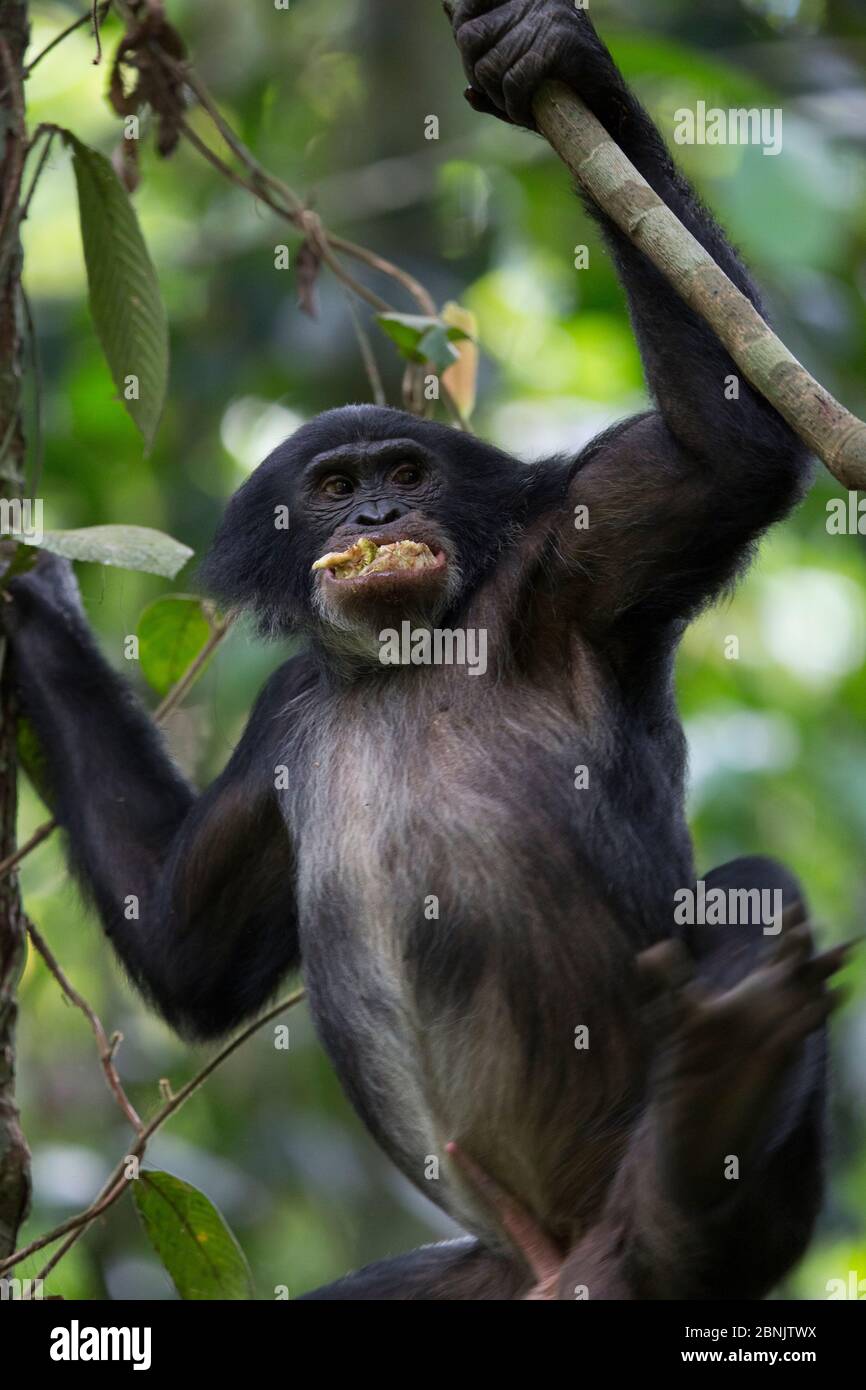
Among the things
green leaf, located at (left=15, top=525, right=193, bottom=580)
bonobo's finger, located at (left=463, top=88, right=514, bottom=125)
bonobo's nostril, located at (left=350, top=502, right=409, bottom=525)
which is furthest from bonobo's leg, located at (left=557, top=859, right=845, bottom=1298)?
bonobo's finger, located at (left=463, top=88, right=514, bottom=125)

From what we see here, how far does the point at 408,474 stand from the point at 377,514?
0.84ft

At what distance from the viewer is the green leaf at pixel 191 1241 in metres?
5.29

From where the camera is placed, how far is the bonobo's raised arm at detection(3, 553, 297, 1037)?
223 inches

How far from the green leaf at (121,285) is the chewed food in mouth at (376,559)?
3.48 ft

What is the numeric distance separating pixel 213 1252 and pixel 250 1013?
84cm

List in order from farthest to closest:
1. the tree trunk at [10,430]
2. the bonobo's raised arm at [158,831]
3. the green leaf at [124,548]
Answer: the bonobo's raised arm at [158,831], the tree trunk at [10,430], the green leaf at [124,548]

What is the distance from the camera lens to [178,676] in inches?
252

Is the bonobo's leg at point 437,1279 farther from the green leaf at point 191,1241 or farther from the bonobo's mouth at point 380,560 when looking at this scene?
the bonobo's mouth at point 380,560

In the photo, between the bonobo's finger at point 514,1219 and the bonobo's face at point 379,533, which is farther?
the bonobo's face at point 379,533

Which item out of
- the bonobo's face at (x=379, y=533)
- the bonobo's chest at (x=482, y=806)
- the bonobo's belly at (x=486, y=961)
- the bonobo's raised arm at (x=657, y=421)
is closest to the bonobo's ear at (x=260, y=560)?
the bonobo's face at (x=379, y=533)

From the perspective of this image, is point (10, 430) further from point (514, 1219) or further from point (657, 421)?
point (514, 1219)

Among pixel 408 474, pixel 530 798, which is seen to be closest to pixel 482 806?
pixel 530 798
